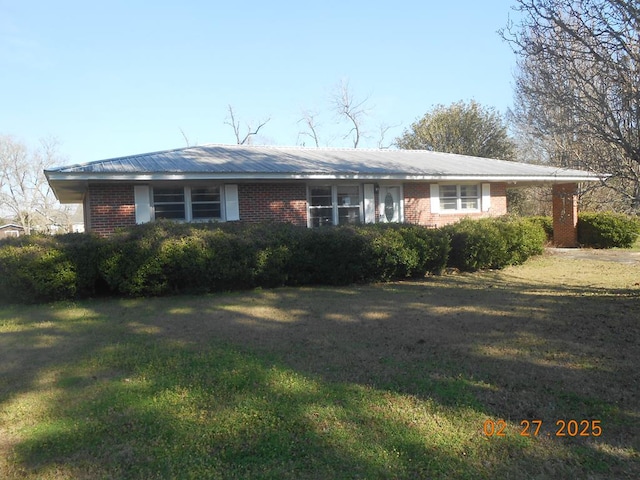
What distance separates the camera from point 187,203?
13375 millimetres

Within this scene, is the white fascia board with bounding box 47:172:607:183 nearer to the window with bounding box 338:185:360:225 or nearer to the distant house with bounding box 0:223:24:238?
the window with bounding box 338:185:360:225

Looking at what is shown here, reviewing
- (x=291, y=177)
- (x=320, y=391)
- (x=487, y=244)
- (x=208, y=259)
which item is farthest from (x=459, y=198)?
(x=320, y=391)

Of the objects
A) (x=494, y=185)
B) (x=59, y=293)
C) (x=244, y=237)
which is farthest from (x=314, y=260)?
(x=494, y=185)

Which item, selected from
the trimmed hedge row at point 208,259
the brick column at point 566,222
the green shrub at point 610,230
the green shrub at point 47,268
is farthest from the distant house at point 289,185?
the green shrub at point 47,268

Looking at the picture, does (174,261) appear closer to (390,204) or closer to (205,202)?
(205,202)

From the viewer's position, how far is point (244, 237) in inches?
387

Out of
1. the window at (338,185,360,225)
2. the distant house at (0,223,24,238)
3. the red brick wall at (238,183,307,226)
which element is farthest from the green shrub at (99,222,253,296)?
the distant house at (0,223,24,238)

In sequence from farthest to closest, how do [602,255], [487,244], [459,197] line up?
[459,197]
[602,255]
[487,244]

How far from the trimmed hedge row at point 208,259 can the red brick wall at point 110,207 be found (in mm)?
2858

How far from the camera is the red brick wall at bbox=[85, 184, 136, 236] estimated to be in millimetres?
12320

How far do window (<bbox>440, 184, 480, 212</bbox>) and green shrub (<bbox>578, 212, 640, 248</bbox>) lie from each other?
5186 mm

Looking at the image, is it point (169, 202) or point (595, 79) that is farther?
point (169, 202)

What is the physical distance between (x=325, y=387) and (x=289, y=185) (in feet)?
33.6

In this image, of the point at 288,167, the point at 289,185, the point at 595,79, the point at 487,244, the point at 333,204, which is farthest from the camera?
the point at 333,204
